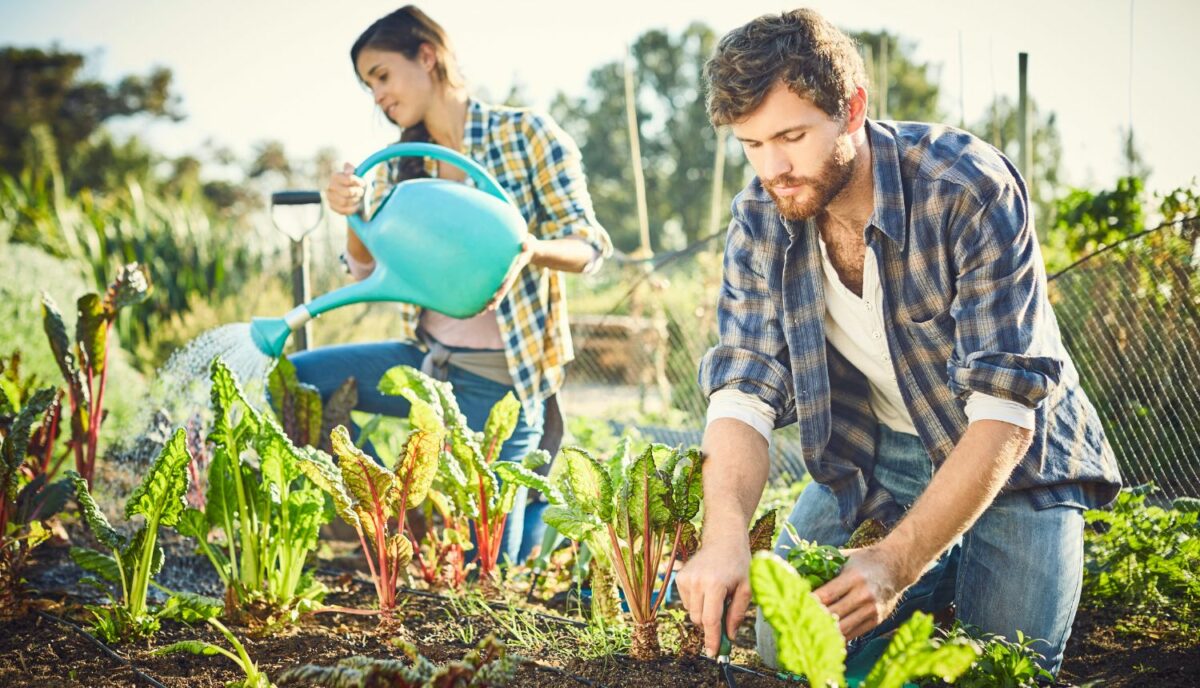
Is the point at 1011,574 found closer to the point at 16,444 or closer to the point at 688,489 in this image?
the point at 688,489

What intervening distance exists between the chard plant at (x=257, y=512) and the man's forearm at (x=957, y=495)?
1072 millimetres

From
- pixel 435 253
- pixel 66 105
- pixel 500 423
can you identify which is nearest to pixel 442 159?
pixel 435 253

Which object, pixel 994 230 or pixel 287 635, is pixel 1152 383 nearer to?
pixel 994 230

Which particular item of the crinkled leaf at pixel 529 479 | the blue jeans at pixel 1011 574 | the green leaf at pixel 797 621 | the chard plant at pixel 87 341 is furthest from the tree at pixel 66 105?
the green leaf at pixel 797 621

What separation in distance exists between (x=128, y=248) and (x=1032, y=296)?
19.2 feet

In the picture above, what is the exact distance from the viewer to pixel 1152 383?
2496mm

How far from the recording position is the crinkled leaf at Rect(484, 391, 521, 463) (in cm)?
210

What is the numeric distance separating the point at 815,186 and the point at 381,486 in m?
0.96

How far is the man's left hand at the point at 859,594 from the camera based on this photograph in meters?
1.31

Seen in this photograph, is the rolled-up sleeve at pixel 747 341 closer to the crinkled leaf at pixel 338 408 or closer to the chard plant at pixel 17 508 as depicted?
the crinkled leaf at pixel 338 408

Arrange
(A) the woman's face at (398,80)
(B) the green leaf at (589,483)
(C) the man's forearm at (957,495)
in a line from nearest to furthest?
(C) the man's forearm at (957,495), (B) the green leaf at (589,483), (A) the woman's face at (398,80)

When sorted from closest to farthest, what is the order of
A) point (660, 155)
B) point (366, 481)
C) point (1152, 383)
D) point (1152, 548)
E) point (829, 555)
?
point (829, 555) → point (366, 481) → point (1152, 548) → point (1152, 383) → point (660, 155)

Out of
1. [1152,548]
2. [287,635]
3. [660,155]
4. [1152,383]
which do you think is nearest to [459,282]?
[287,635]

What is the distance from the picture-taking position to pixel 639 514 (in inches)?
65.2
